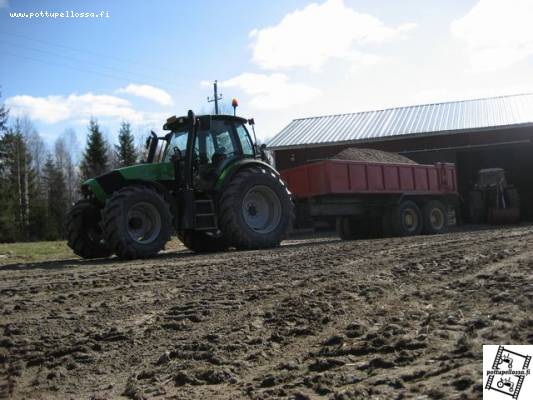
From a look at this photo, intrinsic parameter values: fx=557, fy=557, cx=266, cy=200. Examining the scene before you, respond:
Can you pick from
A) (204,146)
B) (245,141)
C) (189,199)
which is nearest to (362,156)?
(245,141)

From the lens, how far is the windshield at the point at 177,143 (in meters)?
10.4

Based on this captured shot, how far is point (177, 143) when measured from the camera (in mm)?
10625

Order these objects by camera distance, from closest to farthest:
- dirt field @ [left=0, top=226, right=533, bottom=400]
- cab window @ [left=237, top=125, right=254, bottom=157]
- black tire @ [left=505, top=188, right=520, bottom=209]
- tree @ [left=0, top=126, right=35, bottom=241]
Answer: dirt field @ [left=0, top=226, right=533, bottom=400]
cab window @ [left=237, top=125, right=254, bottom=157]
black tire @ [left=505, top=188, right=520, bottom=209]
tree @ [left=0, top=126, right=35, bottom=241]

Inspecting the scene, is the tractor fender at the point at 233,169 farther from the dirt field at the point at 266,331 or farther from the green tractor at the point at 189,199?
the dirt field at the point at 266,331

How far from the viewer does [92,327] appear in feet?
15.2

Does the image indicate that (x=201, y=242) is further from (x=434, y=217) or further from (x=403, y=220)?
(x=434, y=217)

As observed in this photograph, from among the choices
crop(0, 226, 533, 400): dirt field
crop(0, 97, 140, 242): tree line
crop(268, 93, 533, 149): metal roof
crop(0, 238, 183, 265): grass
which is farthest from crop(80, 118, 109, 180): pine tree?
crop(0, 226, 533, 400): dirt field

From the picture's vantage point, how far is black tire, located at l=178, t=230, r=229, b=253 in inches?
439

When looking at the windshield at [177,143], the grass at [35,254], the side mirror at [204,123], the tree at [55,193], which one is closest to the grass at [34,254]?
the grass at [35,254]

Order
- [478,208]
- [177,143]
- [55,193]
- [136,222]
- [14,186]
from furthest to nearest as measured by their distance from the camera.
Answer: [55,193] < [14,186] < [478,208] < [177,143] < [136,222]

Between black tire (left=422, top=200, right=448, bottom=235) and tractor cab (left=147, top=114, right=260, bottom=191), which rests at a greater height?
tractor cab (left=147, top=114, right=260, bottom=191)

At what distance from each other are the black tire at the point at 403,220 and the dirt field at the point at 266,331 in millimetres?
7677

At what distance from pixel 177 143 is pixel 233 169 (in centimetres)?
122

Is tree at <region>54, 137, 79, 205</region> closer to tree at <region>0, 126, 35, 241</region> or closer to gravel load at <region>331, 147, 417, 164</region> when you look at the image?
tree at <region>0, 126, 35, 241</region>
